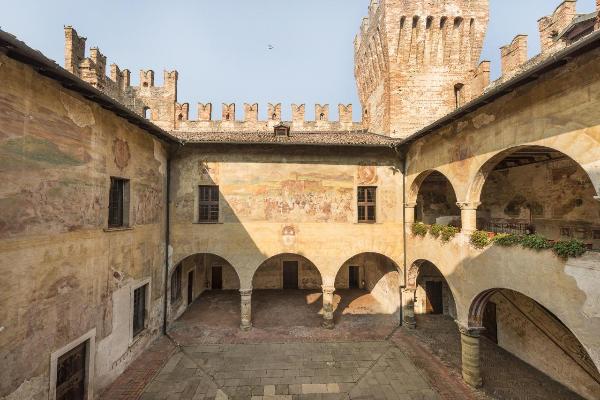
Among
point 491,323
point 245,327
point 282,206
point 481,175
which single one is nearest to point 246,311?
point 245,327

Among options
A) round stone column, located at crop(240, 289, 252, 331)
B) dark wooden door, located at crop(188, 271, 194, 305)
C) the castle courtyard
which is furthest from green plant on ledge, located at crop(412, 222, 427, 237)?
dark wooden door, located at crop(188, 271, 194, 305)

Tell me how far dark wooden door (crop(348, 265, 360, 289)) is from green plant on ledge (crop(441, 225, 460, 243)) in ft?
31.4

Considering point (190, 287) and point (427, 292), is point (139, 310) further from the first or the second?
point (427, 292)

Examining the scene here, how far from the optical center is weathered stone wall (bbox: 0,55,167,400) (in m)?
5.05

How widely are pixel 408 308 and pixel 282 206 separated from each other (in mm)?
7367

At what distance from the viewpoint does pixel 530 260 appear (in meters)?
6.41

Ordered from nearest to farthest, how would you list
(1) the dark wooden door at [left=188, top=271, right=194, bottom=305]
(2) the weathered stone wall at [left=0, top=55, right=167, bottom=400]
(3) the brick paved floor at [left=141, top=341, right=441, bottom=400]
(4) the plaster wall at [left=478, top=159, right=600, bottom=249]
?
(2) the weathered stone wall at [left=0, top=55, right=167, bottom=400] < (3) the brick paved floor at [left=141, top=341, right=441, bottom=400] < (4) the plaster wall at [left=478, top=159, right=600, bottom=249] < (1) the dark wooden door at [left=188, top=271, right=194, bottom=305]

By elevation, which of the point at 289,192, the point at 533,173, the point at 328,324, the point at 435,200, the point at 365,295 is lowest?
the point at 365,295

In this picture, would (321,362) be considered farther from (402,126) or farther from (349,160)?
(402,126)

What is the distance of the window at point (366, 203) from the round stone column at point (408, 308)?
368cm

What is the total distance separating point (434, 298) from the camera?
13.9m

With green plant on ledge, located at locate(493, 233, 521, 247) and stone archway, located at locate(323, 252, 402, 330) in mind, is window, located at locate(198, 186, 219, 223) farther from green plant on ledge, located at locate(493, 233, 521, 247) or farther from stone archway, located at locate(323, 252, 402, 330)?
green plant on ledge, located at locate(493, 233, 521, 247)

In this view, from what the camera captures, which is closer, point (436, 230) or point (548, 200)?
point (548, 200)

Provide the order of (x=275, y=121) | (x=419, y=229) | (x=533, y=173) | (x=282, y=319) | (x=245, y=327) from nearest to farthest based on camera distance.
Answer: (x=533, y=173) → (x=419, y=229) → (x=245, y=327) → (x=282, y=319) → (x=275, y=121)
